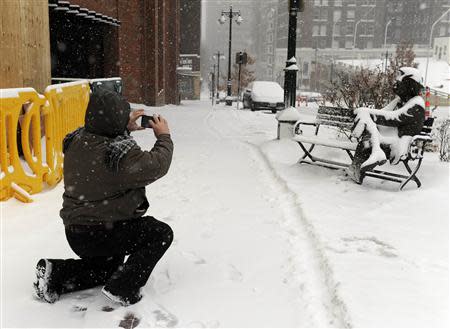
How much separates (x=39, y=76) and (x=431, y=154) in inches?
313

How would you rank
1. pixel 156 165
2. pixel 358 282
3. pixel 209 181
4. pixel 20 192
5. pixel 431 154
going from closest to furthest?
pixel 156 165 → pixel 358 282 → pixel 20 192 → pixel 209 181 → pixel 431 154

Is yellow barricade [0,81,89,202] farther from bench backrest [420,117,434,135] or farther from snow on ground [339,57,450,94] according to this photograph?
snow on ground [339,57,450,94]

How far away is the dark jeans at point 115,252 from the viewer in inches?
127

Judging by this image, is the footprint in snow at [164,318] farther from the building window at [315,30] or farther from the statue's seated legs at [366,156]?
the building window at [315,30]

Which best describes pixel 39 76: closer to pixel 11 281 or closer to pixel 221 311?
pixel 11 281

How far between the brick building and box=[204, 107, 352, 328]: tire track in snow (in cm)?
1113

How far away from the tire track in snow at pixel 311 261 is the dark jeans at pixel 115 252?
1.19 meters

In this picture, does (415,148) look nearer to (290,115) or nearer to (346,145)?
(346,145)

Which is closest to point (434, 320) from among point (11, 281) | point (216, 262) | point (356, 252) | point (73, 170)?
point (356, 252)

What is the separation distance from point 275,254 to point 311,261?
1.17ft

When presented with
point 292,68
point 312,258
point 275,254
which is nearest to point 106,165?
point 275,254

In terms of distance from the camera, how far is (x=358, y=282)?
3.66 meters

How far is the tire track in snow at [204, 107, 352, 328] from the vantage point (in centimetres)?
329

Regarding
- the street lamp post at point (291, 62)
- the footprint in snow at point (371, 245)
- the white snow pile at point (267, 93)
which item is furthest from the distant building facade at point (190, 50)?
the footprint in snow at point (371, 245)
